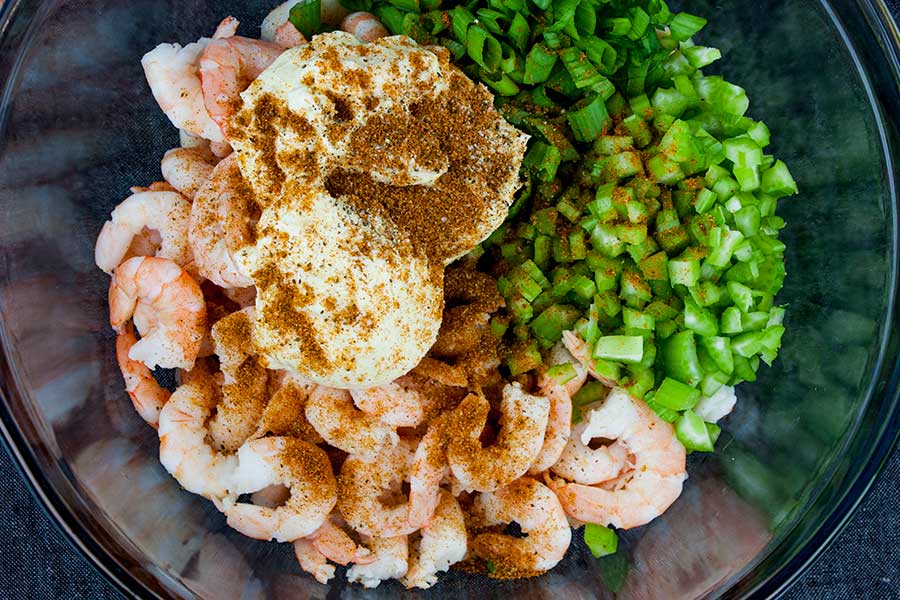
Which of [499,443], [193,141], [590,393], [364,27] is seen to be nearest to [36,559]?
[193,141]

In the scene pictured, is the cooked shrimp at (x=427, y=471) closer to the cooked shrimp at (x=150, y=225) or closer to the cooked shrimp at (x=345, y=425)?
the cooked shrimp at (x=345, y=425)

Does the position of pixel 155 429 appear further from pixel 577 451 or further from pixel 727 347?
pixel 727 347

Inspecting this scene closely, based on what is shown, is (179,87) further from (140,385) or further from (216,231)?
(140,385)

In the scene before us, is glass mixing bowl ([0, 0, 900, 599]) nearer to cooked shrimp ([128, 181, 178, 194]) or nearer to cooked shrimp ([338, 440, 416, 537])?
cooked shrimp ([128, 181, 178, 194])

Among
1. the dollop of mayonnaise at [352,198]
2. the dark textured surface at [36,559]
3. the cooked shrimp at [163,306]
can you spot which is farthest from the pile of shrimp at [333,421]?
the dark textured surface at [36,559]

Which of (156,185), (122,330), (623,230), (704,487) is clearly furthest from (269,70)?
(704,487)

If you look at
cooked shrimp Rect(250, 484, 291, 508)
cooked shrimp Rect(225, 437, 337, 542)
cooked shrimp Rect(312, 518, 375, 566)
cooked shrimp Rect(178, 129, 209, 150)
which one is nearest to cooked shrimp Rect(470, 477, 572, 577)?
cooked shrimp Rect(312, 518, 375, 566)
